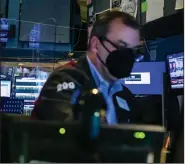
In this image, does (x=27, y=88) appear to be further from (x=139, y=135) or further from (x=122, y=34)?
(x=139, y=135)

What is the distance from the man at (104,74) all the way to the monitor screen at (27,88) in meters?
0.18

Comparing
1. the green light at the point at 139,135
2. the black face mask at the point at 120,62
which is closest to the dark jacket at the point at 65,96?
the black face mask at the point at 120,62

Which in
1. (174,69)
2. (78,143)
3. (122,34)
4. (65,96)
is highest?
(122,34)

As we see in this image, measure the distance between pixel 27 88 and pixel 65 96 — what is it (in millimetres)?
642

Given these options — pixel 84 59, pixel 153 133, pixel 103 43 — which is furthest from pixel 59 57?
pixel 153 133

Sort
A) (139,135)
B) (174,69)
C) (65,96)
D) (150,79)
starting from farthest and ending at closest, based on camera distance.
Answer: (150,79) < (174,69) < (65,96) < (139,135)

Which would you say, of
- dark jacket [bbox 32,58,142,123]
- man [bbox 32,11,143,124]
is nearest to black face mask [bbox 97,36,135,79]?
man [bbox 32,11,143,124]

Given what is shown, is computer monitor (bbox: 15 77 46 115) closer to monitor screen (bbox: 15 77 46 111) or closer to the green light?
monitor screen (bbox: 15 77 46 111)

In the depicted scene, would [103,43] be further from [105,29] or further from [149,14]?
[149,14]

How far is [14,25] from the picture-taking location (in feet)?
5.89

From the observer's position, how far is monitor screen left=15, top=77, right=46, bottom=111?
64.9 inches

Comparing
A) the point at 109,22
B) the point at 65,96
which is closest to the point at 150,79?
the point at 109,22

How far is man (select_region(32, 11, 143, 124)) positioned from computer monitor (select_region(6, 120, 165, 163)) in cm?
25

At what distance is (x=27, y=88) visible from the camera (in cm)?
194
